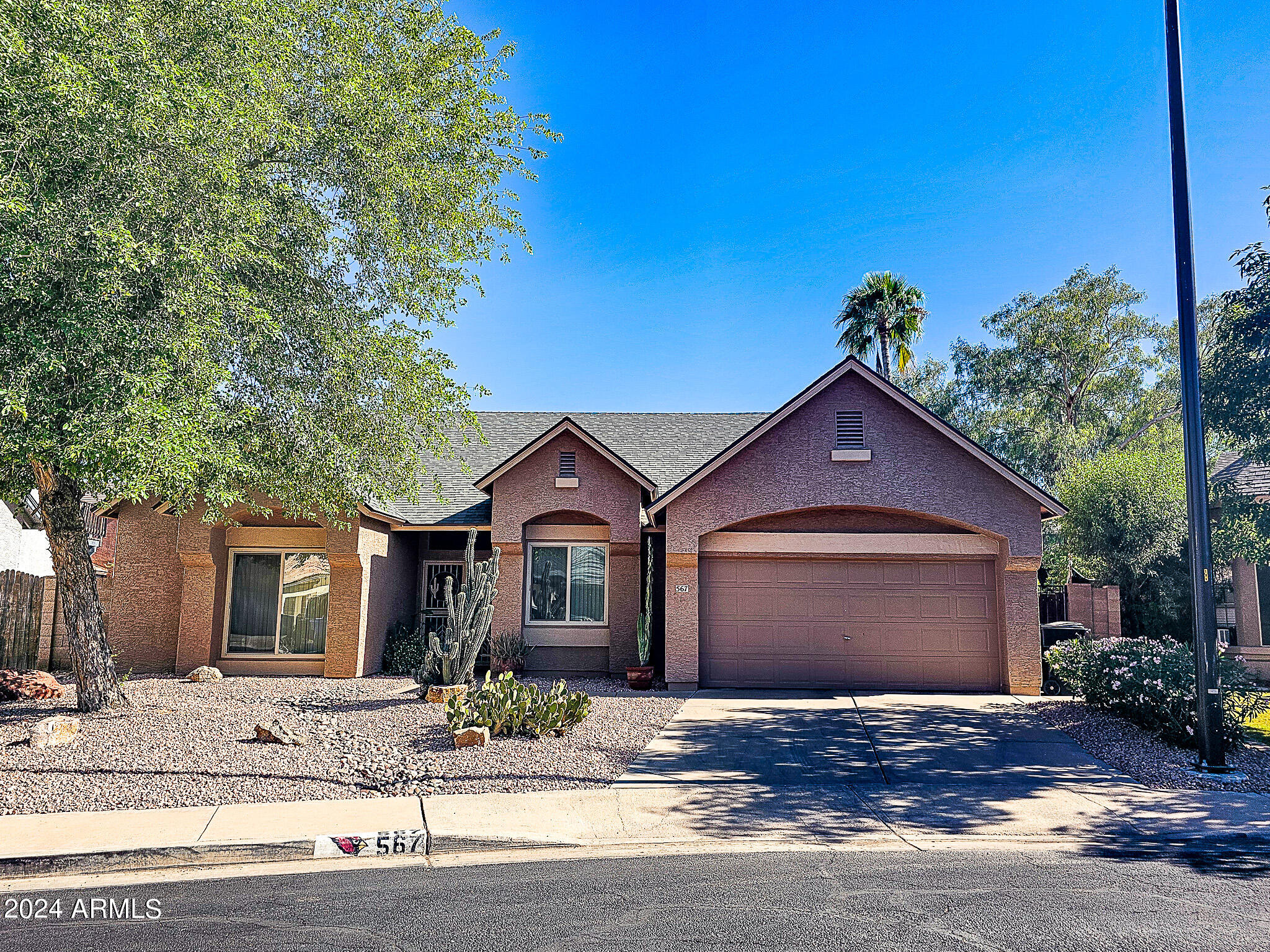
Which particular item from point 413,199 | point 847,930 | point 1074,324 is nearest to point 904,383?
point 1074,324

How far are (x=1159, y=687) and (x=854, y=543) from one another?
18.5 ft

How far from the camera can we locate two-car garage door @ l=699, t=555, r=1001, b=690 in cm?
1553

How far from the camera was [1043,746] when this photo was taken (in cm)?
1102

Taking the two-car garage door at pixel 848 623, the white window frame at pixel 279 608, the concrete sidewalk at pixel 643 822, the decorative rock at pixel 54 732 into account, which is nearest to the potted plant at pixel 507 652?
the white window frame at pixel 279 608

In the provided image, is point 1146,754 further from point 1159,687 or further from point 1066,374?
point 1066,374

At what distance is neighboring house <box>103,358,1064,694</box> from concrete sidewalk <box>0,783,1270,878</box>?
649 centimetres

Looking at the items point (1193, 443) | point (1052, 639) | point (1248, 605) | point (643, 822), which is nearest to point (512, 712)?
point (643, 822)

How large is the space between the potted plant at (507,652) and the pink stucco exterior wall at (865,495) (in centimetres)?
299

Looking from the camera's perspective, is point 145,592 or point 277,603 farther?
point 277,603

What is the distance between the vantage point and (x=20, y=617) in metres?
15.8

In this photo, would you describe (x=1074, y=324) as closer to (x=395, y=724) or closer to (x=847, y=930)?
(x=395, y=724)

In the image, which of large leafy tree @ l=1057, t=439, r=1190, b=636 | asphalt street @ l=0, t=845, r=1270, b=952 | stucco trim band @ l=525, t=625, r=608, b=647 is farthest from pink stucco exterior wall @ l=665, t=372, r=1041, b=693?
asphalt street @ l=0, t=845, r=1270, b=952

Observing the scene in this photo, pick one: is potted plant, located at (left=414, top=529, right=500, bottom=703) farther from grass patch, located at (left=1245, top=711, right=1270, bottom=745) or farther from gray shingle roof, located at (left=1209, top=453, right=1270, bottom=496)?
gray shingle roof, located at (left=1209, top=453, right=1270, bottom=496)

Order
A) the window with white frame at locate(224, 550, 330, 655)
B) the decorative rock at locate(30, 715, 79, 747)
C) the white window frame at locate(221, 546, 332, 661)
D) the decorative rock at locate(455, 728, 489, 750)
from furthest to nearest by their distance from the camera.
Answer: the window with white frame at locate(224, 550, 330, 655) → the white window frame at locate(221, 546, 332, 661) → the decorative rock at locate(455, 728, 489, 750) → the decorative rock at locate(30, 715, 79, 747)
